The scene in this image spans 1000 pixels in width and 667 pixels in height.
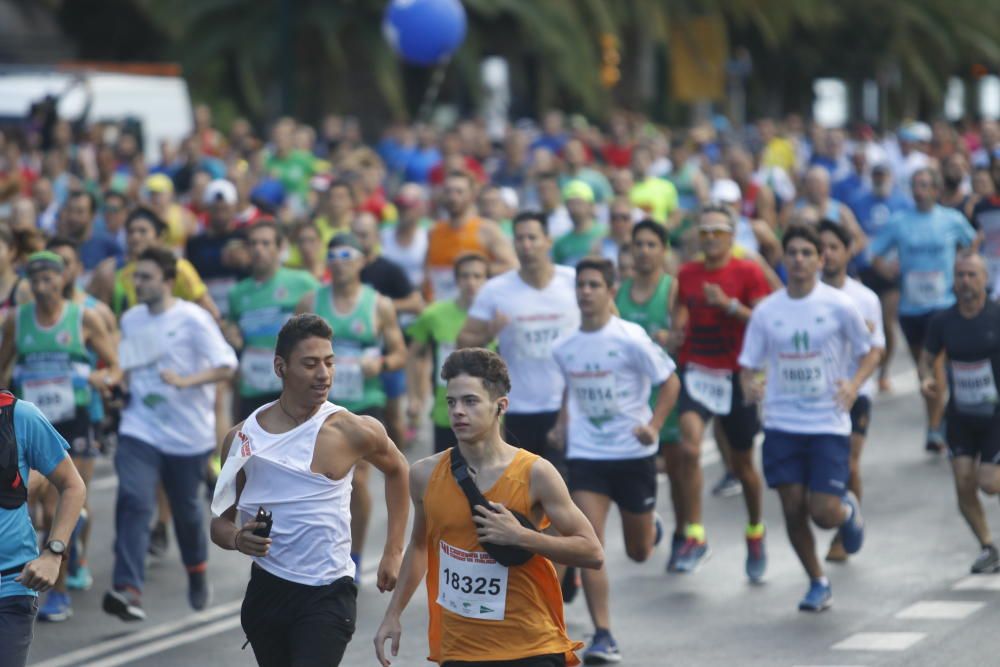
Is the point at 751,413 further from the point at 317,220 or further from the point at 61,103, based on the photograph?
the point at 61,103

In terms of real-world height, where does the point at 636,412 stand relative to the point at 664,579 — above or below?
above

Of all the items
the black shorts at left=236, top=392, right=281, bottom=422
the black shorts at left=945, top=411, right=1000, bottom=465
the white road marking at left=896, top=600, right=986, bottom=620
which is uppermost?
the black shorts at left=236, top=392, right=281, bottom=422

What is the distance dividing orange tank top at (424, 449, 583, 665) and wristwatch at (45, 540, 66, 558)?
3.82 feet

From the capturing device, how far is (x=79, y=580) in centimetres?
1134

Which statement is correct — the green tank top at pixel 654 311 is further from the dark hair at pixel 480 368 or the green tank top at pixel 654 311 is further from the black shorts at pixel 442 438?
the dark hair at pixel 480 368

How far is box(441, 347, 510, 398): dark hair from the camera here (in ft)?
22.1

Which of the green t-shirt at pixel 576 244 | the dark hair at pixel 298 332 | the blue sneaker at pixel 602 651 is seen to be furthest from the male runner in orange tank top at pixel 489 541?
the green t-shirt at pixel 576 244

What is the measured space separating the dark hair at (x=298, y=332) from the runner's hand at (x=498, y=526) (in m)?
0.89

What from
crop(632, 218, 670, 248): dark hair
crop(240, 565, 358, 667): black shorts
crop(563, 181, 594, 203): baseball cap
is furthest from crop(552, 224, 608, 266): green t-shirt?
crop(240, 565, 358, 667): black shorts

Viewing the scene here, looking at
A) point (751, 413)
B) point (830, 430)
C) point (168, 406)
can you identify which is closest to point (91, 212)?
point (168, 406)

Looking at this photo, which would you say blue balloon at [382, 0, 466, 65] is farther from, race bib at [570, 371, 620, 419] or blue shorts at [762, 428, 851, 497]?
race bib at [570, 371, 620, 419]

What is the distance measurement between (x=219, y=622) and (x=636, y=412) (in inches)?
92.2

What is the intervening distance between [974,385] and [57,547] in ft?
19.8

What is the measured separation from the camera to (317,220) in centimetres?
1614
